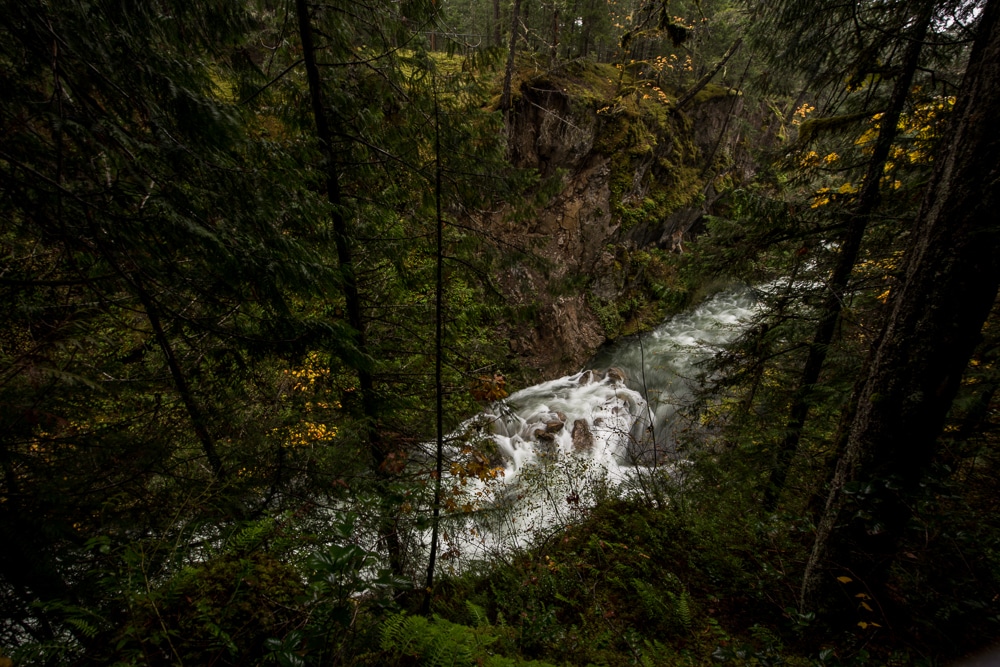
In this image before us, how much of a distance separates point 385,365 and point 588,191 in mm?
12230

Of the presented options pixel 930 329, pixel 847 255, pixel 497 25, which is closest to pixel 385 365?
pixel 930 329

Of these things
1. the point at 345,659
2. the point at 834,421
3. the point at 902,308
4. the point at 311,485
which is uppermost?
the point at 902,308

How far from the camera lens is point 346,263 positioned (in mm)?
4168

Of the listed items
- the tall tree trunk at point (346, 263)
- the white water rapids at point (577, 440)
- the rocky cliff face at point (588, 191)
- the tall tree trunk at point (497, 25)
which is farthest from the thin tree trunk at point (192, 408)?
the rocky cliff face at point (588, 191)

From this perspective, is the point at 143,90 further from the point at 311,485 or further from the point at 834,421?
the point at 834,421

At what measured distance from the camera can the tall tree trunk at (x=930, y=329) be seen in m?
2.18

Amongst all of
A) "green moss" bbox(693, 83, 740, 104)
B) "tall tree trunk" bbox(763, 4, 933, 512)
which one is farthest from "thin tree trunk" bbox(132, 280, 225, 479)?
"green moss" bbox(693, 83, 740, 104)

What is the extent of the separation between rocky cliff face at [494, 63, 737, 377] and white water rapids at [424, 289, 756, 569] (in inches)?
59.6

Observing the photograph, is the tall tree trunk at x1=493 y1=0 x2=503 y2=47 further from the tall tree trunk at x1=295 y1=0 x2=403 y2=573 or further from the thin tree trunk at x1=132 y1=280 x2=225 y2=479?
the thin tree trunk at x1=132 y1=280 x2=225 y2=479

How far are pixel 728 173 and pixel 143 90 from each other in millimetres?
22606

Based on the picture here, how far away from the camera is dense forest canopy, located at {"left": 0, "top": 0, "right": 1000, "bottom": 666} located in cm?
200

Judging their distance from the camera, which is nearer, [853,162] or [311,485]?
[311,485]

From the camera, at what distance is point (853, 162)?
5484 millimetres

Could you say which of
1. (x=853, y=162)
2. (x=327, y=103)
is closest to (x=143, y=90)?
(x=327, y=103)
